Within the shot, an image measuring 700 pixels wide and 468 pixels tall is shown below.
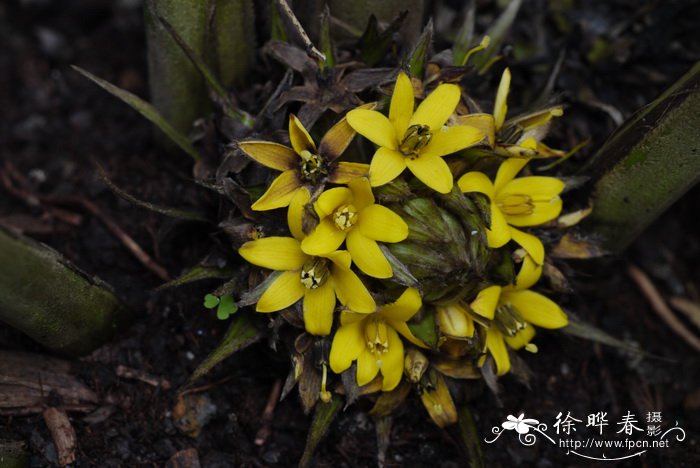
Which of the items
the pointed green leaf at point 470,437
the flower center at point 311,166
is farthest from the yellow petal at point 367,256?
the pointed green leaf at point 470,437

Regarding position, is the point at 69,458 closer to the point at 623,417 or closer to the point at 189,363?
the point at 189,363

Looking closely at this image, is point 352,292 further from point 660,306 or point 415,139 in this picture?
point 660,306

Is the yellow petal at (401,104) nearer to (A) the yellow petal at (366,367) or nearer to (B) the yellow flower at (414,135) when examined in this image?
(B) the yellow flower at (414,135)

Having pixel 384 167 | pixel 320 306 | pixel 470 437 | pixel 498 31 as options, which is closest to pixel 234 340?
pixel 320 306

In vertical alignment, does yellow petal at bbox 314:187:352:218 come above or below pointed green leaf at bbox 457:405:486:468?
above

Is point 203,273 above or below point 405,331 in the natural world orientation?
below

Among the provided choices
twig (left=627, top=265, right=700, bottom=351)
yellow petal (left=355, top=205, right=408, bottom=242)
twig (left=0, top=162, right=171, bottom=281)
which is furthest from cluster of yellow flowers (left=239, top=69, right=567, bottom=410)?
twig (left=627, top=265, right=700, bottom=351)

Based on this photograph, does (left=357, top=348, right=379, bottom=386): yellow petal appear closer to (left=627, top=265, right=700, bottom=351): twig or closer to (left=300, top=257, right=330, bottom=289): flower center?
(left=300, top=257, right=330, bottom=289): flower center
